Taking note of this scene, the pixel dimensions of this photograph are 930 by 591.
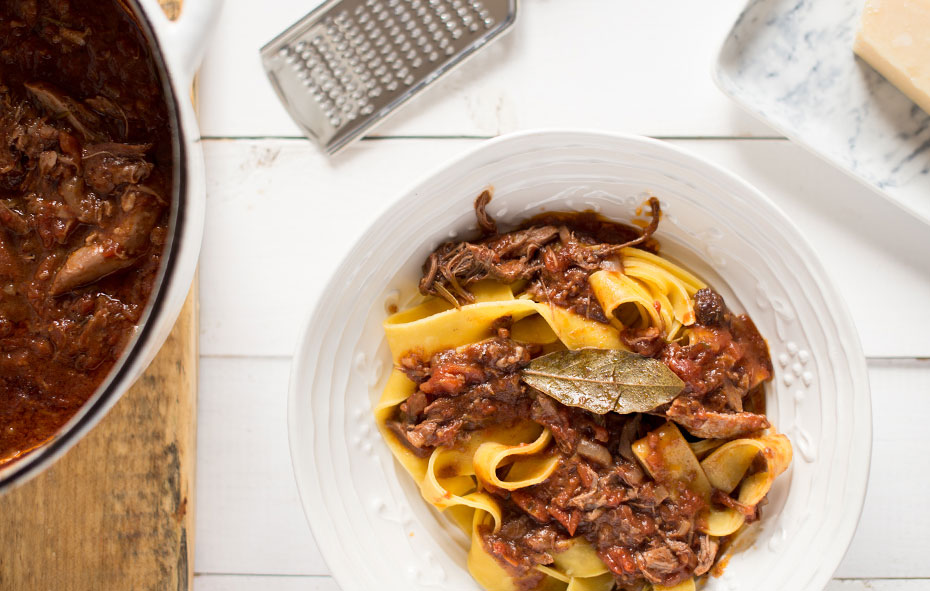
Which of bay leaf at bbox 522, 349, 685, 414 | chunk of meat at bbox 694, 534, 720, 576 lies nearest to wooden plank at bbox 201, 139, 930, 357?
bay leaf at bbox 522, 349, 685, 414

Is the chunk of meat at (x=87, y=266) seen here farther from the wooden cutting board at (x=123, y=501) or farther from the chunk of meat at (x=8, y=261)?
the wooden cutting board at (x=123, y=501)

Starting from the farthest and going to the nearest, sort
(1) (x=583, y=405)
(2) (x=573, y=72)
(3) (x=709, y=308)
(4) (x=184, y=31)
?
1. (2) (x=573, y=72)
2. (3) (x=709, y=308)
3. (1) (x=583, y=405)
4. (4) (x=184, y=31)

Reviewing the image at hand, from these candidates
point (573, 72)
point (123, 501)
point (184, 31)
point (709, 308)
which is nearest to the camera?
point (184, 31)

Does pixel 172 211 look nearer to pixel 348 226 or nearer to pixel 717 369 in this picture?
pixel 348 226

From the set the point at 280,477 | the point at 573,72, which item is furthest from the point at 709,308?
the point at 280,477

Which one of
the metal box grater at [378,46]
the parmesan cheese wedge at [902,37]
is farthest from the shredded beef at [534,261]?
the parmesan cheese wedge at [902,37]

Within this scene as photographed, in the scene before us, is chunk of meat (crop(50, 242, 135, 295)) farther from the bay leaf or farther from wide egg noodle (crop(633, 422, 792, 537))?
wide egg noodle (crop(633, 422, 792, 537))

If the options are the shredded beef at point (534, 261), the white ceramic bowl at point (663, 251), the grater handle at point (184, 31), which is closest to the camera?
the grater handle at point (184, 31)

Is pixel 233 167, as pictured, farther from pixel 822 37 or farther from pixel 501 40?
pixel 822 37
